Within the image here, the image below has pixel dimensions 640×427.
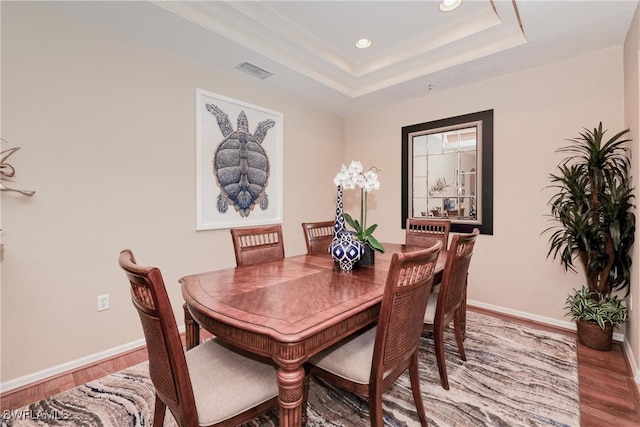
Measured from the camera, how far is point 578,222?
2.39 meters

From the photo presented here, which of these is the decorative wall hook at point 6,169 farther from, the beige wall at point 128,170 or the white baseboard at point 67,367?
the white baseboard at point 67,367

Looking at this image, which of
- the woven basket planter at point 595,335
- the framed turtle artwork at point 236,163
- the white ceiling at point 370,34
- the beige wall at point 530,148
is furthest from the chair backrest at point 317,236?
the woven basket planter at point 595,335

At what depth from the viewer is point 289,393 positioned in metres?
1.04

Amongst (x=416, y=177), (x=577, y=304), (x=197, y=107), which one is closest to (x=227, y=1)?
(x=197, y=107)

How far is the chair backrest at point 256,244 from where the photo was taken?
2133 millimetres

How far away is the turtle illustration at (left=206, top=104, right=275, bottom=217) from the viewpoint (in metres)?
3.07

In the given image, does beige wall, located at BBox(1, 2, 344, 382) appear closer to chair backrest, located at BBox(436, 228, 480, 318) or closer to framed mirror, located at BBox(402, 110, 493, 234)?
chair backrest, located at BBox(436, 228, 480, 318)

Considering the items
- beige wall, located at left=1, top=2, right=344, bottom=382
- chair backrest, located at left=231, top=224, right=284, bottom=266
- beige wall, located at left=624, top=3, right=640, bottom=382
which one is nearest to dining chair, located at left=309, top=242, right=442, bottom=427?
chair backrest, located at left=231, top=224, right=284, bottom=266

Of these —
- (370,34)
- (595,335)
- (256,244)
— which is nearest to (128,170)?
(256,244)

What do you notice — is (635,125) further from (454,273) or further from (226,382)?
(226,382)

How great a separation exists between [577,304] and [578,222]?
686mm

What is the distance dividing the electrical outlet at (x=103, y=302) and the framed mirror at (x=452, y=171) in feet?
10.8

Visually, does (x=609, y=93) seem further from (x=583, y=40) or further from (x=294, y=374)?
(x=294, y=374)

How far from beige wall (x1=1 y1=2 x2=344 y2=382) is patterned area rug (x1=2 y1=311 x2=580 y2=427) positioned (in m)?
0.50
